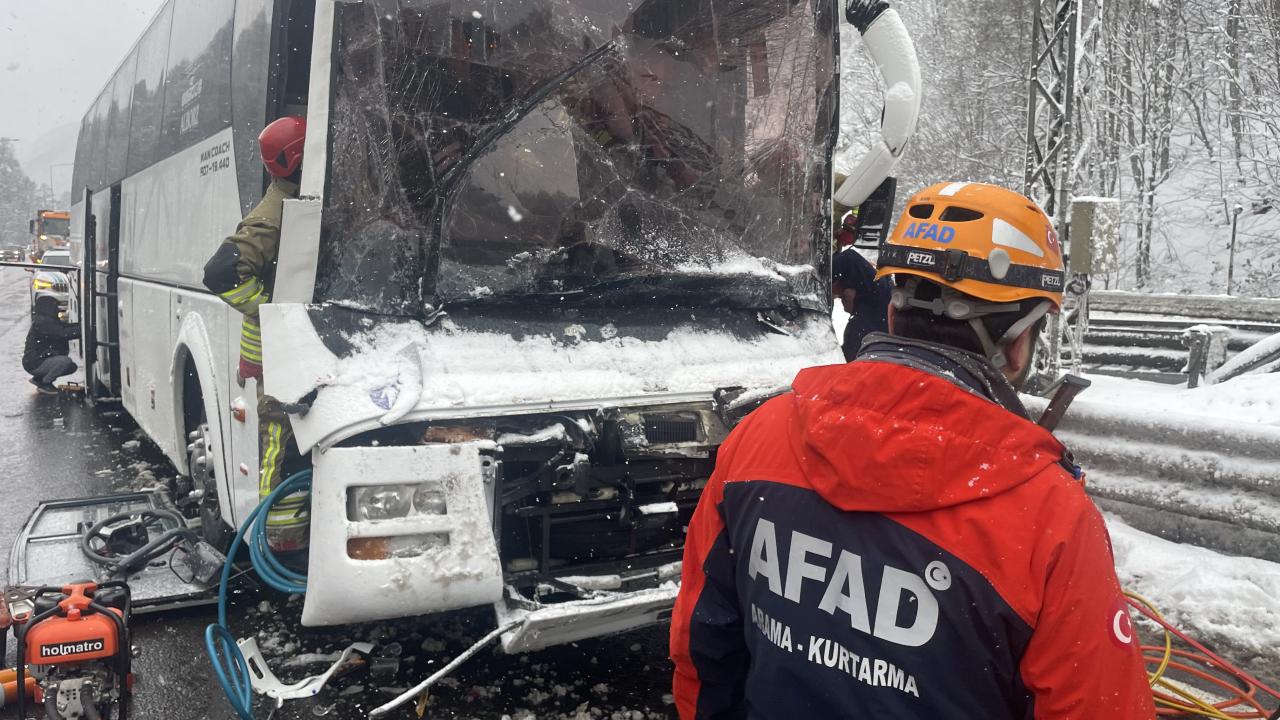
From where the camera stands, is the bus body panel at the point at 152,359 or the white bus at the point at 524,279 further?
the bus body panel at the point at 152,359

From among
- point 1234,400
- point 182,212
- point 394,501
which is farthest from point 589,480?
point 1234,400

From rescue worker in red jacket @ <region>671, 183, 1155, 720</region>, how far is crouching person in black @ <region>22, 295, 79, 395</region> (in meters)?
13.1

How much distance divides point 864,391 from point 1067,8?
1114 centimetres

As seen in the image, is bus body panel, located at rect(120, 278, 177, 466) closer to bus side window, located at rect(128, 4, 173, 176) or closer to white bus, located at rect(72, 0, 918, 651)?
bus side window, located at rect(128, 4, 173, 176)

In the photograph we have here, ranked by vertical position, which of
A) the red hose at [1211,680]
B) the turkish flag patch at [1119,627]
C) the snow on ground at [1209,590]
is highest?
the turkish flag patch at [1119,627]

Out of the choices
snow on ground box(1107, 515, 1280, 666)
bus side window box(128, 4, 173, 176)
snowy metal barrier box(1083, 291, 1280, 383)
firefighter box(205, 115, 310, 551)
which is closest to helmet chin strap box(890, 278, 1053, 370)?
firefighter box(205, 115, 310, 551)

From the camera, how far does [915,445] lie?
1348mm

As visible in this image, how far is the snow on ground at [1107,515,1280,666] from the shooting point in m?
4.16

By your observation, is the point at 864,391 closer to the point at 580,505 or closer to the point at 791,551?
the point at 791,551

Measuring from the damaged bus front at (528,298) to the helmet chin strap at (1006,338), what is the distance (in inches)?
79.0

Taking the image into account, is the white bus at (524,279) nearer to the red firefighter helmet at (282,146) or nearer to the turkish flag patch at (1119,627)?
the red firefighter helmet at (282,146)

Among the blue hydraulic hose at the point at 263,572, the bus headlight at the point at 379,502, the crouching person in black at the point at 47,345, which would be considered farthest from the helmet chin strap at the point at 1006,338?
the crouching person in black at the point at 47,345

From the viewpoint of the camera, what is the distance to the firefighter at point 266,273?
3922 millimetres

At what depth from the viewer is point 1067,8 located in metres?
10.6
